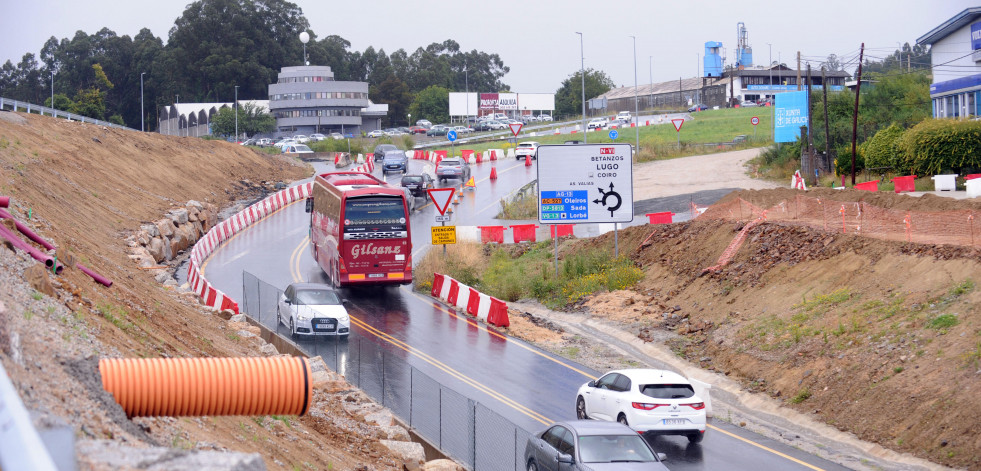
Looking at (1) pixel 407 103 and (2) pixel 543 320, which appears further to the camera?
(1) pixel 407 103

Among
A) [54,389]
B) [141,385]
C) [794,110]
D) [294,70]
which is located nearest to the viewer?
[54,389]

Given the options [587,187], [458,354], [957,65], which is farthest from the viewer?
[957,65]

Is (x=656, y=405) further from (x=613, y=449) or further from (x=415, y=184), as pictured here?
(x=415, y=184)

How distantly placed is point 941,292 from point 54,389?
739 inches

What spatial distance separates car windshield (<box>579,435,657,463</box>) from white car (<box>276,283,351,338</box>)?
1193cm

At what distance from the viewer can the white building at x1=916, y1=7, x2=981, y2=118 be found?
52.5 metres

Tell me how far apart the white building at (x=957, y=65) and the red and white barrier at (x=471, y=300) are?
36482mm

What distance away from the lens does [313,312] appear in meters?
23.7

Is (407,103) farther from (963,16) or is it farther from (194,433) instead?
(194,433)

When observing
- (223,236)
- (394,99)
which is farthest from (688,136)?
(394,99)

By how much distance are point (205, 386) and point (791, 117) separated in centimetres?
5750

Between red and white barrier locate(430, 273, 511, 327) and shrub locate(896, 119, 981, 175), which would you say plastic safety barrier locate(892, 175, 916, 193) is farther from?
red and white barrier locate(430, 273, 511, 327)

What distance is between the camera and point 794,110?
59.9 m

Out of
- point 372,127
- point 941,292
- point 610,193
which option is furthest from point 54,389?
point 372,127
